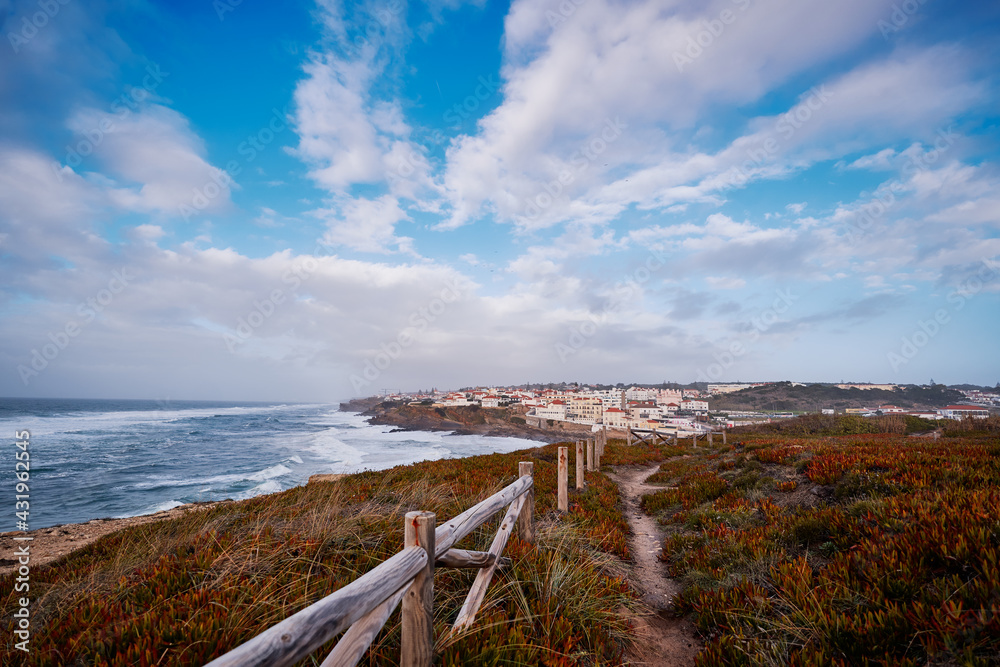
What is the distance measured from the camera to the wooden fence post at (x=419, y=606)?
2.62 metres

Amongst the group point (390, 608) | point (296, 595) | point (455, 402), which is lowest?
point (455, 402)

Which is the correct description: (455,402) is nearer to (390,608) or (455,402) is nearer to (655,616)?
(655,616)

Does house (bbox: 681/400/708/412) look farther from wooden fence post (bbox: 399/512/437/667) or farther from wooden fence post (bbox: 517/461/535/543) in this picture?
wooden fence post (bbox: 399/512/437/667)

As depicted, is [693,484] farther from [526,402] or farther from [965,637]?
[526,402]

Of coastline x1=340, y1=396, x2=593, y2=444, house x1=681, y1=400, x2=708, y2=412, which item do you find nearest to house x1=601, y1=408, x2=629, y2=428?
coastline x1=340, y1=396, x2=593, y2=444

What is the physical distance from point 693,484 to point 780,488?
8.21ft

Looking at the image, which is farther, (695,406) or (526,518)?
(695,406)

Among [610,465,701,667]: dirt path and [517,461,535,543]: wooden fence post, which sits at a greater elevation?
[517,461,535,543]: wooden fence post

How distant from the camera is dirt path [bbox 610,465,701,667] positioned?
3.81 m

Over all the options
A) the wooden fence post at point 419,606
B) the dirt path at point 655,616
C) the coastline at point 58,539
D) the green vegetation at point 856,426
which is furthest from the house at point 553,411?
the wooden fence post at point 419,606

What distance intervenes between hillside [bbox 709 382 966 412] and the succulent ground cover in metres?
117

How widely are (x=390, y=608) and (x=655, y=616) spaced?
3663 millimetres

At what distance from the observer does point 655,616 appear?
180 inches

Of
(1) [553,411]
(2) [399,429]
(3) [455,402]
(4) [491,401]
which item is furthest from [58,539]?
(3) [455,402]
